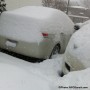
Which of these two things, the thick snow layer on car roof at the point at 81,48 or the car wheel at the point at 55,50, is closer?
the thick snow layer on car roof at the point at 81,48

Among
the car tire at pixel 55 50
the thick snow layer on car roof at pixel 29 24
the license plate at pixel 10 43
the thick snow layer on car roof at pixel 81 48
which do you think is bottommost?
the car tire at pixel 55 50

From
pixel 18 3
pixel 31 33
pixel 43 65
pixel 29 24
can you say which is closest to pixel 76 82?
pixel 43 65

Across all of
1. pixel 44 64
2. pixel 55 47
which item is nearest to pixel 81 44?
pixel 44 64

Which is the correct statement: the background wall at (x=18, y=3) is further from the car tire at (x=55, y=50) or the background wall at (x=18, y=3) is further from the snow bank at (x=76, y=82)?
the snow bank at (x=76, y=82)

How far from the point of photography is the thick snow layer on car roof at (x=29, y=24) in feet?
23.6

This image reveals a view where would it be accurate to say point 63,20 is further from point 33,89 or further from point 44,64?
point 33,89

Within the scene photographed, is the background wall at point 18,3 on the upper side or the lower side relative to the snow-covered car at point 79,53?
lower

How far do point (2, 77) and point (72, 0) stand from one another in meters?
28.3

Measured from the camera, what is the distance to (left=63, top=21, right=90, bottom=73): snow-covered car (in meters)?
5.52

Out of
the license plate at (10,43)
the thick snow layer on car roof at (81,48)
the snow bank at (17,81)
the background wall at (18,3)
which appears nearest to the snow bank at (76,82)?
the snow bank at (17,81)

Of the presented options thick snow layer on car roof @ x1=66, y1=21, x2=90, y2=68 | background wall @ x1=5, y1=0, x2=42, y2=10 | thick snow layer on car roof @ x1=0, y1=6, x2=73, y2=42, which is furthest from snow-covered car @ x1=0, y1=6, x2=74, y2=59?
background wall @ x1=5, y1=0, x2=42, y2=10

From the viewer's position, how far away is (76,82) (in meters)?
4.04

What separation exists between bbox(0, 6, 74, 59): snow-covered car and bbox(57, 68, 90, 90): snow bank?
2.93 meters

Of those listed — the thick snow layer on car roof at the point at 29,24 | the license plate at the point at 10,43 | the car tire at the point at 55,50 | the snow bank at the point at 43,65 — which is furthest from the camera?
the car tire at the point at 55,50
